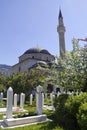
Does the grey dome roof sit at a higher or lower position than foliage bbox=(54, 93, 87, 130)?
higher

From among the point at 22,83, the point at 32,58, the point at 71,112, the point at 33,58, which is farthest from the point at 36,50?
the point at 71,112

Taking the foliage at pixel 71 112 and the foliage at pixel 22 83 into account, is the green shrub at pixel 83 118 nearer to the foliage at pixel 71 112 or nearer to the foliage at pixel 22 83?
the foliage at pixel 71 112

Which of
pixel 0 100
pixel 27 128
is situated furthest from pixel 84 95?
pixel 0 100

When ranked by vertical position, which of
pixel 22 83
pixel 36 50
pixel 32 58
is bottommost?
pixel 22 83

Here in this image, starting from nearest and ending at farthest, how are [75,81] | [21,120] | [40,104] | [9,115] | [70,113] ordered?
1. [70,113]
2. [21,120]
3. [9,115]
4. [40,104]
5. [75,81]

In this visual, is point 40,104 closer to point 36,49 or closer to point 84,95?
point 84,95

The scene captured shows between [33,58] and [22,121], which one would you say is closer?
[22,121]

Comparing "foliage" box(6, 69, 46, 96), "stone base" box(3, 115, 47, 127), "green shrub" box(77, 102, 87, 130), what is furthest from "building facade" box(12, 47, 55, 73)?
"green shrub" box(77, 102, 87, 130)

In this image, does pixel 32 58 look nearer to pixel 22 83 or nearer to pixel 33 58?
pixel 33 58

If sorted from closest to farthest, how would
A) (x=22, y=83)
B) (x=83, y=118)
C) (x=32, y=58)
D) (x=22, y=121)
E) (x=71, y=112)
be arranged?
(x=83, y=118) → (x=71, y=112) → (x=22, y=121) → (x=22, y=83) → (x=32, y=58)

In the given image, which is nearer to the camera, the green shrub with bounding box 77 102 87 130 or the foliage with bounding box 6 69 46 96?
the green shrub with bounding box 77 102 87 130

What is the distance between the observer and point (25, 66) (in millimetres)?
60031

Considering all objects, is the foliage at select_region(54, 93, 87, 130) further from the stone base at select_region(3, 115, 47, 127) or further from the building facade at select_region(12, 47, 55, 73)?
the building facade at select_region(12, 47, 55, 73)

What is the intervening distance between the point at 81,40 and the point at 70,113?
318 inches
